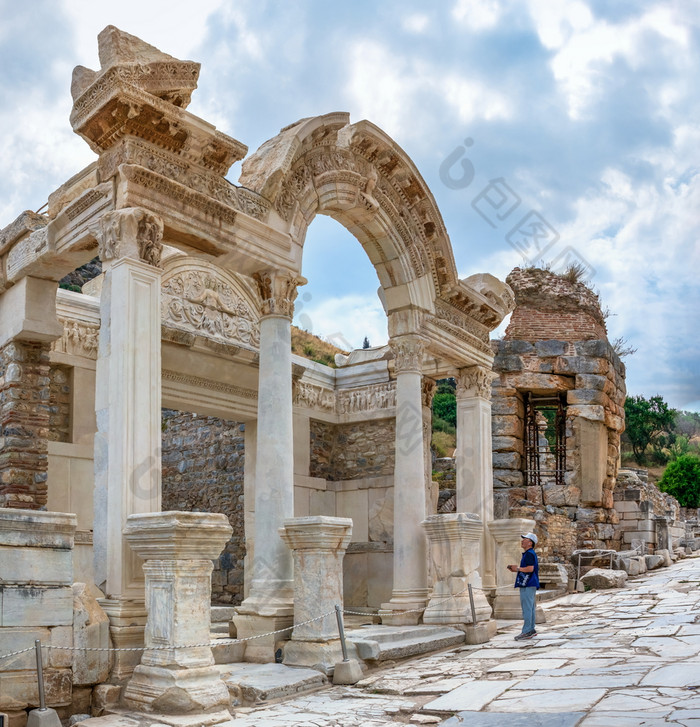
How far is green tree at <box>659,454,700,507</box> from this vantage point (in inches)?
1585

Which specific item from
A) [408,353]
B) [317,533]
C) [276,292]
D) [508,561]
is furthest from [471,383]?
[317,533]

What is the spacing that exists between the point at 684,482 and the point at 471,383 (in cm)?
3127

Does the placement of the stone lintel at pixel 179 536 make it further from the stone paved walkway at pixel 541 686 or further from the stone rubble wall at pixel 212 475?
the stone rubble wall at pixel 212 475

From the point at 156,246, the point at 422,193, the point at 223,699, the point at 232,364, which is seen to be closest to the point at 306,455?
the point at 232,364

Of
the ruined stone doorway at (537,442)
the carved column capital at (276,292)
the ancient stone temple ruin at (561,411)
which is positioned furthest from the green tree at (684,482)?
the carved column capital at (276,292)

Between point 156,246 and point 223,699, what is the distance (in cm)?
401

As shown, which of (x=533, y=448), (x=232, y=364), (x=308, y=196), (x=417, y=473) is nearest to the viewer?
(x=308, y=196)

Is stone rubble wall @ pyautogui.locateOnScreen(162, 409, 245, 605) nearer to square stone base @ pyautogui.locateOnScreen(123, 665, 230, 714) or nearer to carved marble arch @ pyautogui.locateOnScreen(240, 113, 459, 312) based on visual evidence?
carved marble arch @ pyautogui.locateOnScreen(240, 113, 459, 312)

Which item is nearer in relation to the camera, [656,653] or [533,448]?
[656,653]

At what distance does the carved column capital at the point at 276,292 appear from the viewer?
9164 millimetres

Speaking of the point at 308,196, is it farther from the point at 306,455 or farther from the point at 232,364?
the point at 306,455

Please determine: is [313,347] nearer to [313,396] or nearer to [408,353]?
[313,396]

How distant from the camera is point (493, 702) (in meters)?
6.23

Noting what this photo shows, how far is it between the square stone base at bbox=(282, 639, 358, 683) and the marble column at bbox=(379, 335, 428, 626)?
255cm
